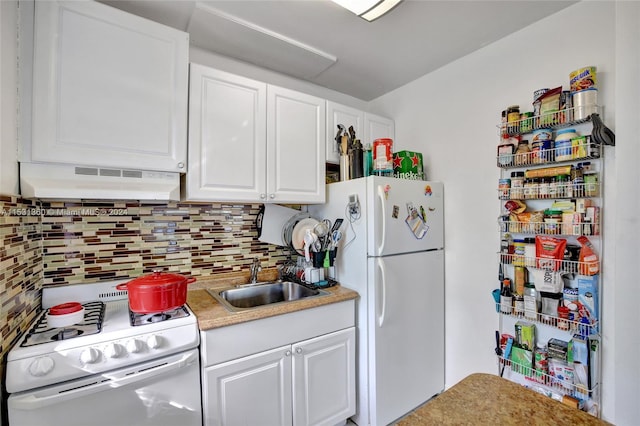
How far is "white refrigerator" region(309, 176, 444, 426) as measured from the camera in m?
1.73

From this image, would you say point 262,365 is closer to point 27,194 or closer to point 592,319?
point 27,194

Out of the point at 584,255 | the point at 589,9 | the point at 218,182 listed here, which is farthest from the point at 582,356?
the point at 218,182

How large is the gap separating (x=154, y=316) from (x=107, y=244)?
61 cm

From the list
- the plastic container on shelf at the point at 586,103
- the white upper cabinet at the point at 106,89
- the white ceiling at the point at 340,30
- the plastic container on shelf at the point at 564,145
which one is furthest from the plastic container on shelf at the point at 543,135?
the white upper cabinet at the point at 106,89

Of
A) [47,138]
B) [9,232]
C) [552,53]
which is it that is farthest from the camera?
[552,53]

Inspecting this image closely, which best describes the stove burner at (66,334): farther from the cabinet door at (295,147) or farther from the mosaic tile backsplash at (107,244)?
the cabinet door at (295,147)

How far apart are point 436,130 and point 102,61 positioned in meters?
2.08

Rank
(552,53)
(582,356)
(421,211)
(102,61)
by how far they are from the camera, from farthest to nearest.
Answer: (421,211)
(552,53)
(582,356)
(102,61)

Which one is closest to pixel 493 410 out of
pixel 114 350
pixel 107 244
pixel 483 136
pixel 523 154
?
pixel 114 350

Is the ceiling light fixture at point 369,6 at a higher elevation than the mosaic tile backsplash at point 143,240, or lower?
higher

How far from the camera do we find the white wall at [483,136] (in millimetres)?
1416

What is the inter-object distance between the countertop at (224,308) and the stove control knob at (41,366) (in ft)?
1.65

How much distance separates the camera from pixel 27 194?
118 cm

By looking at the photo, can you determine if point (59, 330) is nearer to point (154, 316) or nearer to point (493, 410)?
point (154, 316)
